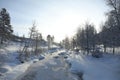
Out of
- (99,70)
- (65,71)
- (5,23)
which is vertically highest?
(5,23)

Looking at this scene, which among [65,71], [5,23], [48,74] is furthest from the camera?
[5,23]

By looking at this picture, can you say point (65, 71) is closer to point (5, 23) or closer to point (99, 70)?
point (99, 70)

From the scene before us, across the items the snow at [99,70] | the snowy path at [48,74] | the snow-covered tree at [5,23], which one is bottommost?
the snowy path at [48,74]

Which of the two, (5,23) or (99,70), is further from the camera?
(5,23)

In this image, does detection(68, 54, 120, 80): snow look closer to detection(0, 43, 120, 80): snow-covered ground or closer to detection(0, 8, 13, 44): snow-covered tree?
detection(0, 43, 120, 80): snow-covered ground

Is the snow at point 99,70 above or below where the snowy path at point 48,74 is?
above

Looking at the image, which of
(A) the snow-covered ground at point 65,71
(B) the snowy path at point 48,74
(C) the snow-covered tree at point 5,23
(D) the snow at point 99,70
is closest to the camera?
(D) the snow at point 99,70

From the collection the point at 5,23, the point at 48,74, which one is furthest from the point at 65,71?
the point at 5,23

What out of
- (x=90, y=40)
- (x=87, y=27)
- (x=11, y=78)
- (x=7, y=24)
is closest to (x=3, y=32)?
(x=7, y=24)

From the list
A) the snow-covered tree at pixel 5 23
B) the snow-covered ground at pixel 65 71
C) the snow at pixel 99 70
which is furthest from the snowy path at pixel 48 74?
the snow-covered tree at pixel 5 23

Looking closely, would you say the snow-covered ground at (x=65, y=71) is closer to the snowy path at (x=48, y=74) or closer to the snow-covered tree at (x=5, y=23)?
the snowy path at (x=48, y=74)

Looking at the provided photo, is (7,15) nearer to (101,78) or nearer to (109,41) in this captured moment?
(109,41)

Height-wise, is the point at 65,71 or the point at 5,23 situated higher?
the point at 5,23

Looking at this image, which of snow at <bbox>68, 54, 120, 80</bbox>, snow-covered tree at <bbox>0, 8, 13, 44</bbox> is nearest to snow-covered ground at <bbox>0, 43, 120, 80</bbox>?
snow at <bbox>68, 54, 120, 80</bbox>
